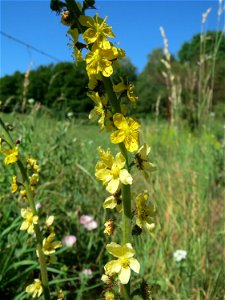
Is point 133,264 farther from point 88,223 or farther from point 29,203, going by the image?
point 88,223

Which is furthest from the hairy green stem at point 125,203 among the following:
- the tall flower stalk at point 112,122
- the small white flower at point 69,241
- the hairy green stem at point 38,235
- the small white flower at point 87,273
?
the small white flower at point 69,241

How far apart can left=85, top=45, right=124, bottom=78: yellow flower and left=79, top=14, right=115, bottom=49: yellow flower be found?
0.01 meters

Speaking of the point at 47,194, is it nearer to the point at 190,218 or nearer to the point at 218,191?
the point at 190,218

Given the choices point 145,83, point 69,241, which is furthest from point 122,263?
point 145,83

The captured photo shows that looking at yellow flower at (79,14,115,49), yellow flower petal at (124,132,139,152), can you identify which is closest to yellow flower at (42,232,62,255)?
yellow flower petal at (124,132,139,152)

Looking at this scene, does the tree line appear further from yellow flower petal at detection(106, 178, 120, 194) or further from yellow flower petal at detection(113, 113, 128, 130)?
yellow flower petal at detection(106, 178, 120, 194)

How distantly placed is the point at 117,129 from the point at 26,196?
0.71 metres

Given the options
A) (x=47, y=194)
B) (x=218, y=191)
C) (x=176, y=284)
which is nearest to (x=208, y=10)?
(x=218, y=191)

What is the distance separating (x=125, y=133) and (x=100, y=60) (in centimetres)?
19

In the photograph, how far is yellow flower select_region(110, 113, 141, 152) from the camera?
1.07 m

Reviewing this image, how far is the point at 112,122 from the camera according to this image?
1.12 metres

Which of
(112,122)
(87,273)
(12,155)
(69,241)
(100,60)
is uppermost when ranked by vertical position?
(100,60)

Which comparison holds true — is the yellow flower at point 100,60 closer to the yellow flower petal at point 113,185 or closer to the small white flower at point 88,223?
the yellow flower petal at point 113,185

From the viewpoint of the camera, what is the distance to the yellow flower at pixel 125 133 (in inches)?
42.0
